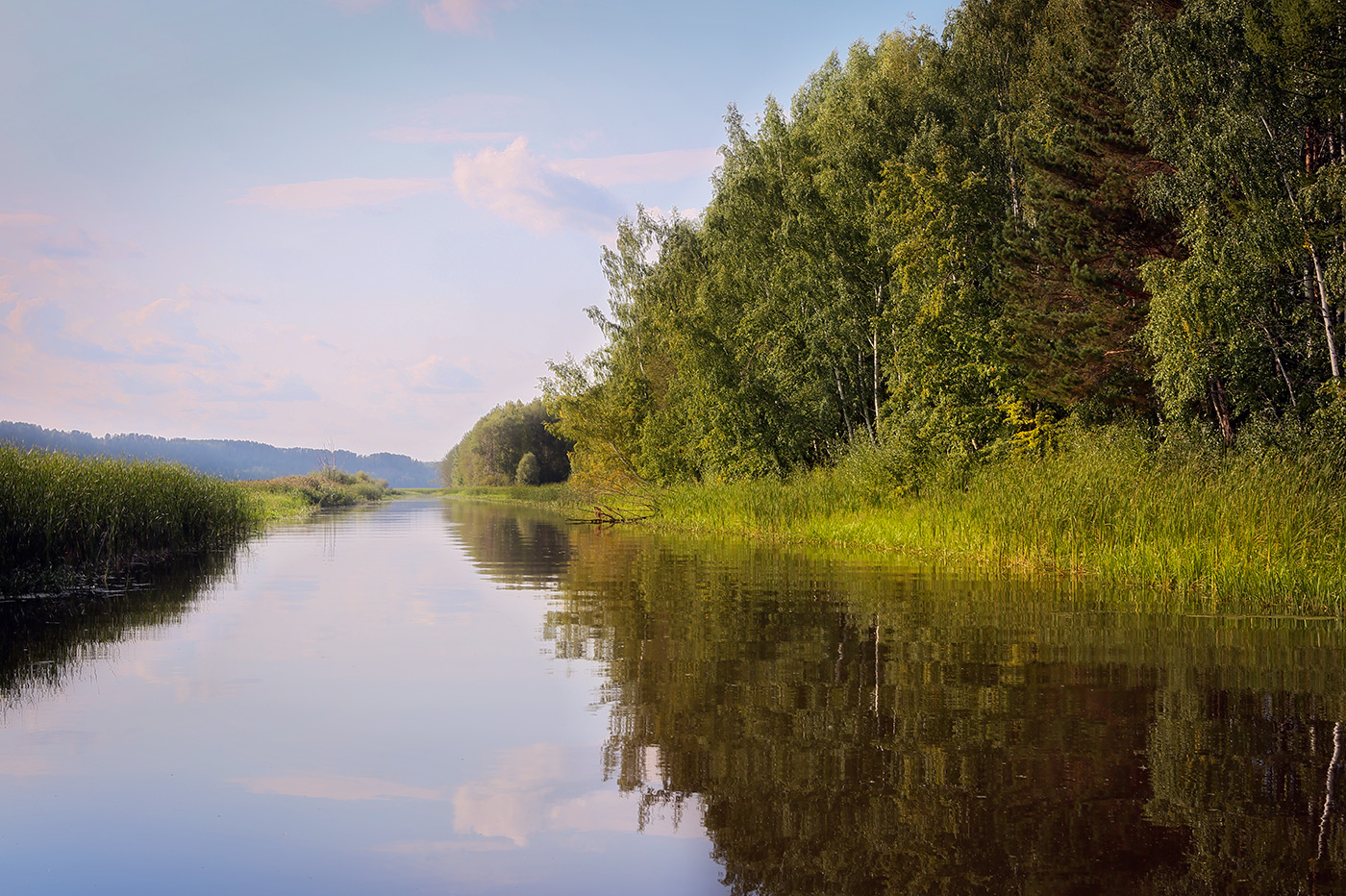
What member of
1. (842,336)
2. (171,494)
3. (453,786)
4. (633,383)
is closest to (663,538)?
(842,336)

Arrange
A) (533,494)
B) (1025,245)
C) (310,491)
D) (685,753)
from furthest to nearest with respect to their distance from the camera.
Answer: (533,494)
(310,491)
(1025,245)
(685,753)

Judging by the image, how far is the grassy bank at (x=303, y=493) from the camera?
56625 mm

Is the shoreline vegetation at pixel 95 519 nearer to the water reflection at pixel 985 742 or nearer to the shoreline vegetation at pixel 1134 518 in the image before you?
the water reflection at pixel 985 742

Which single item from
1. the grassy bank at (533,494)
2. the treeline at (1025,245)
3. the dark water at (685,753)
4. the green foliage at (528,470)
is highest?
the treeline at (1025,245)

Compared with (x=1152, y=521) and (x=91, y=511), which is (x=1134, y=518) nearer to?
(x=1152, y=521)

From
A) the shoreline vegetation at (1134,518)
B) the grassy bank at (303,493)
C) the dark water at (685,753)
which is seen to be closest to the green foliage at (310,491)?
the grassy bank at (303,493)

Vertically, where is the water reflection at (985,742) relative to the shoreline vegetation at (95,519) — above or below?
below

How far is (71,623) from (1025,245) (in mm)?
26595

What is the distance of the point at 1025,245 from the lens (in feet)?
95.5

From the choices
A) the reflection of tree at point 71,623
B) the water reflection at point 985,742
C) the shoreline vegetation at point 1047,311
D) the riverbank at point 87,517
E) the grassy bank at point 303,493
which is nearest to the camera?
the water reflection at point 985,742

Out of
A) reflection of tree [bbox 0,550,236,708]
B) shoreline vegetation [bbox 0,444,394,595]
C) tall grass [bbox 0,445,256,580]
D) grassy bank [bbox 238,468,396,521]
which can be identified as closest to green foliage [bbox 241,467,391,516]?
grassy bank [bbox 238,468,396,521]

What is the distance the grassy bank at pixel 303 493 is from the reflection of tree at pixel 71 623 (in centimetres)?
2877

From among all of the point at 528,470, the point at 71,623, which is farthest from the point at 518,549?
the point at 528,470

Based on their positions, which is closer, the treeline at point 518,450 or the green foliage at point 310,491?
the green foliage at point 310,491
